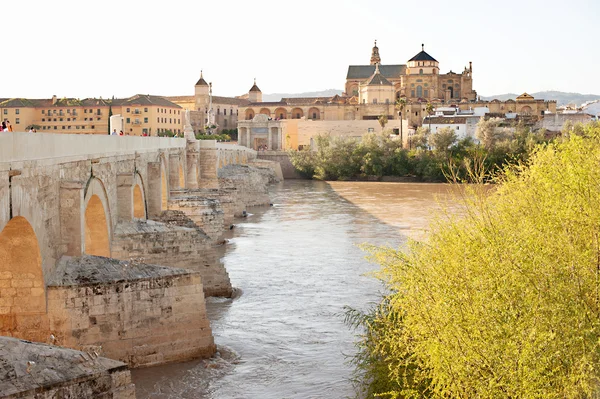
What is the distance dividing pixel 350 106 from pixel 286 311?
78568 millimetres

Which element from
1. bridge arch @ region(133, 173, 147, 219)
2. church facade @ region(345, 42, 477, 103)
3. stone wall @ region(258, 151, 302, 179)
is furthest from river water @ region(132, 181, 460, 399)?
church facade @ region(345, 42, 477, 103)

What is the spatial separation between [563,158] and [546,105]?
8305 cm

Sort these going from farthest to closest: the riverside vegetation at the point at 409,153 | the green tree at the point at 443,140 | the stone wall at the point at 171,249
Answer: the green tree at the point at 443,140, the riverside vegetation at the point at 409,153, the stone wall at the point at 171,249

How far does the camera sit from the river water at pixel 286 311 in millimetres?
11023

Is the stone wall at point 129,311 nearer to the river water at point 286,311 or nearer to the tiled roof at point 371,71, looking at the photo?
the river water at point 286,311

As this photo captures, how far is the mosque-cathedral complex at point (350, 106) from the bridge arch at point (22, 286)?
57712 mm

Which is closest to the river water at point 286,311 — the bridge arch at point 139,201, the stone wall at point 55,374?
the bridge arch at point 139,201

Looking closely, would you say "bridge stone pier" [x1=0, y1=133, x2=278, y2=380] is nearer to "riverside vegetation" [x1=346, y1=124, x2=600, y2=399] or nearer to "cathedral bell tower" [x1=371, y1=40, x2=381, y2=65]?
"riverside vegetation" [x1=346, y1=124, x2=600, y2=399]

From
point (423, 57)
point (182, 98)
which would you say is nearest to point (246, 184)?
point (182, 98)

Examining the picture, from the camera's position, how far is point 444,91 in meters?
97.6

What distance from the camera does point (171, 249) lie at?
1518cm

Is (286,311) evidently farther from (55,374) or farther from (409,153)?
(409,153)

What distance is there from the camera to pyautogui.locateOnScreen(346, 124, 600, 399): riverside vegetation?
Answer: 6.34m

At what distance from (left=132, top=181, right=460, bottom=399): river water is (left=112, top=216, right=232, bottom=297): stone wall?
0.58 meters
